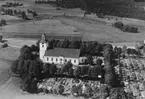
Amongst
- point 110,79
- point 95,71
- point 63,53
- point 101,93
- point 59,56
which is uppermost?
point 63,53

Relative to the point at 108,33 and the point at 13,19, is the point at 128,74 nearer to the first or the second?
the point at 108,33

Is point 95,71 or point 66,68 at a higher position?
point 95,71

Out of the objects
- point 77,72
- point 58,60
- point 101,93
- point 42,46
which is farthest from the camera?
point 42,46

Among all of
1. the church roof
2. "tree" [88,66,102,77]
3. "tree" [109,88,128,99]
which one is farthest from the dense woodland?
"tree" [109,88,128,99]

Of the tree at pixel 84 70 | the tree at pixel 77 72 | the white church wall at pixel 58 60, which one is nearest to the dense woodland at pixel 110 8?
the white church wall at pixel 58 60

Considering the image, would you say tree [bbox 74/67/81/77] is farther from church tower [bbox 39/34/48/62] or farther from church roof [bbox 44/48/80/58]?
church tower [bbox 39/34/48/62]

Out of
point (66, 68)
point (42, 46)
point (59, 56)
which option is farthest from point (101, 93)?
point (42, 46)

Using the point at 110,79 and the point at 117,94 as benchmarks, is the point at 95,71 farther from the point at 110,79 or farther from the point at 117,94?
the point at 117,94

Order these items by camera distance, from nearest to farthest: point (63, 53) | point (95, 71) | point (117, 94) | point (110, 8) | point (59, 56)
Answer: point (117, 94) → point (95, 71) → point (59, 56) → point (63, 53) → point (110, 8)

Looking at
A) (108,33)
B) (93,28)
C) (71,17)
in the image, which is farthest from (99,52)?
(71,17)
